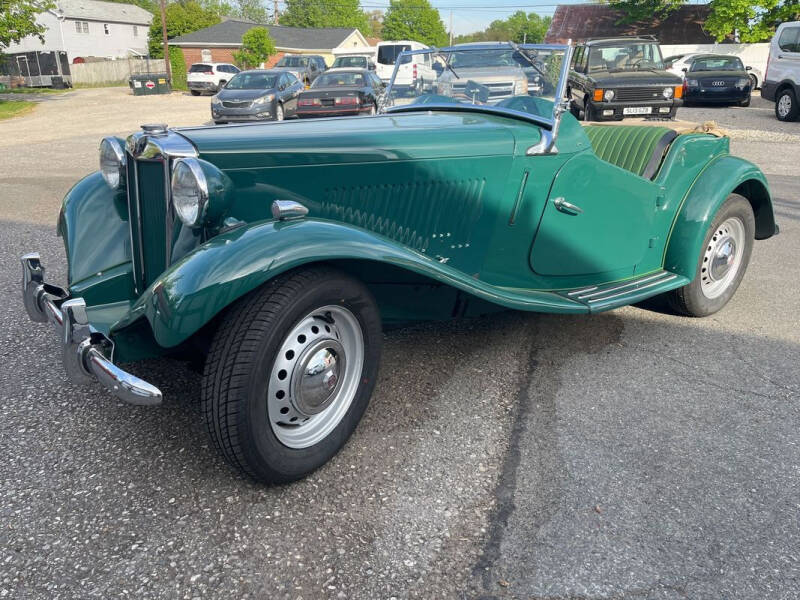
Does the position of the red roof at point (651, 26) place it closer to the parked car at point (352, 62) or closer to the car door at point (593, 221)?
the parked car at point (352, 62)

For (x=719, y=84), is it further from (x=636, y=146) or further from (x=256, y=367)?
(x=256, y=367)

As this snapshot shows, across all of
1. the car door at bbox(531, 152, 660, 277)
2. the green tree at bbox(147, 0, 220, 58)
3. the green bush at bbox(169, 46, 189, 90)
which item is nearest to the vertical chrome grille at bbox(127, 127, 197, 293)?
the car door at bbox(531, 152, 660, 277)

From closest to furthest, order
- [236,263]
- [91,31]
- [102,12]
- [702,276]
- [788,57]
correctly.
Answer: [236,263], [702,276], [788,57], [91,31], [102,12]

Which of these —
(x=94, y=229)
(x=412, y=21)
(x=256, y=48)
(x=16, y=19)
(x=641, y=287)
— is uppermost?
(x=412, y=21)

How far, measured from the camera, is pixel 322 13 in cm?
8012

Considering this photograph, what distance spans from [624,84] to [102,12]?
5718 cm

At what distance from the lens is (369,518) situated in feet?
7.69

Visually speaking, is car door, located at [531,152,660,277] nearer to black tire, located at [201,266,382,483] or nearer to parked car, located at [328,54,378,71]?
black tire, located at [201,266,382,483]

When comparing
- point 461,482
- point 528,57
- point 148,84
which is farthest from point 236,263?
point 148,84

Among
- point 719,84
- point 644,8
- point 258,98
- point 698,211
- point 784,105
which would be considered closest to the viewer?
point 698,211

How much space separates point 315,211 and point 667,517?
189 centimetres

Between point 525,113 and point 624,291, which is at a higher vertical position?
point 525,113

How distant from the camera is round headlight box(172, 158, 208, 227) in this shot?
98.0 inches

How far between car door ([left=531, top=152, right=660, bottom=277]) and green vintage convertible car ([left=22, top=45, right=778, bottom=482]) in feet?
0.04
